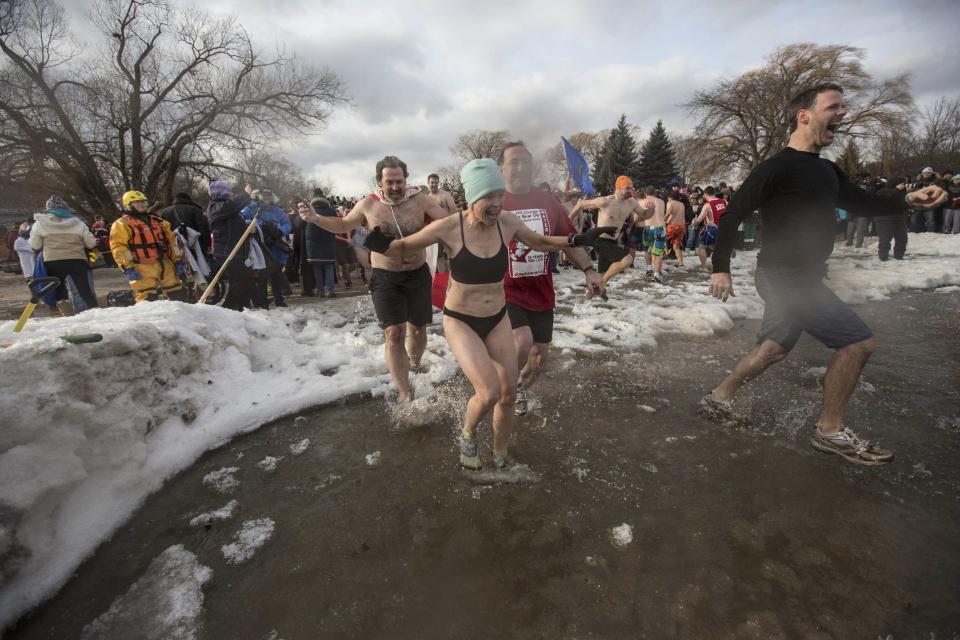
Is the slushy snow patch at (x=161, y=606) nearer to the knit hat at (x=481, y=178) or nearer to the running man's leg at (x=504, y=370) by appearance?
the running man's leg at (x=504, y=370)

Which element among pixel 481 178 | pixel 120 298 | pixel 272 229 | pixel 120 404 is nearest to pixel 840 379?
pixel 481 178

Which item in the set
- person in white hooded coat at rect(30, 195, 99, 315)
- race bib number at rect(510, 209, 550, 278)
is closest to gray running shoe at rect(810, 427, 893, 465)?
race bib number at rect(510, 209, 550, 278)

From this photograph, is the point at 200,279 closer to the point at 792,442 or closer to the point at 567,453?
the point at 567,453

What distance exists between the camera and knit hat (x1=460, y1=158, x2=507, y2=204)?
252cm

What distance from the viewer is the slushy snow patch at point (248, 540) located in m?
2.24

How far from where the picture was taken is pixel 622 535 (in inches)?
89.0

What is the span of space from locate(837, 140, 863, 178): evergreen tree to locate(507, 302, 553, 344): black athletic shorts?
38.0 metres

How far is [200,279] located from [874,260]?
48.8 ft

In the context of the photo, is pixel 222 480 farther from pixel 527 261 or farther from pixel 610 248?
pixel 610 248

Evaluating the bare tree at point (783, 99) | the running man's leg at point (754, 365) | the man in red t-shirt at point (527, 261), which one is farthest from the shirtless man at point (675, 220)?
the bare tree at point (783, 99)

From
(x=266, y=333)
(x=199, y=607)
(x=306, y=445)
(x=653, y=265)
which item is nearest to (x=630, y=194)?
(x=653, y=265)

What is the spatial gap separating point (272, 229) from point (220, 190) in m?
1.16

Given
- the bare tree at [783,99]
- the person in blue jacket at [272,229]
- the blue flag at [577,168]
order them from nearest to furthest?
1. the person in blue jacket at [272,229]
2. the blue flag at [577,168]
3. the bare tree at [783,99]

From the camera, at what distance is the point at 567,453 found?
3.02 m
